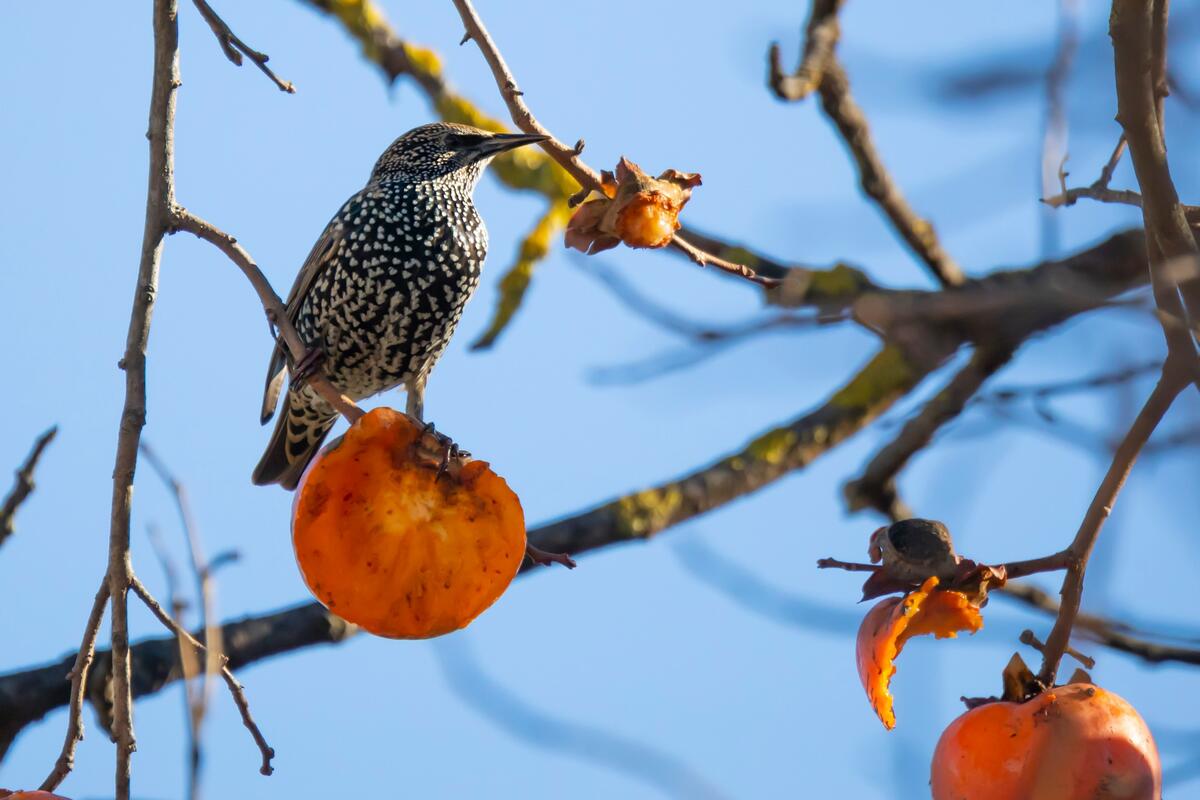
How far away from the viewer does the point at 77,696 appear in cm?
270

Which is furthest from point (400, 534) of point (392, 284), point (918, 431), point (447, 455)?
point (918, 431)

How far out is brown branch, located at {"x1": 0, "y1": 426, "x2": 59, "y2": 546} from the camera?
10.8ft

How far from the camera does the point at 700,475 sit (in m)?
5.33

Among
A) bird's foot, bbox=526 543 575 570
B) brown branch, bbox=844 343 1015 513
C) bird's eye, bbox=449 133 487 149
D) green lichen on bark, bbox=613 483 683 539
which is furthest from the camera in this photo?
bird's eye, bbox=449 133 487 149

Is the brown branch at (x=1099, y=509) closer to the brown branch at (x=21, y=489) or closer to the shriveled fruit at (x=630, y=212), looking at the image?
the shriveled fruit at (x=630, y=212)

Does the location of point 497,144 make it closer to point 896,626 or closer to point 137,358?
point 137,358

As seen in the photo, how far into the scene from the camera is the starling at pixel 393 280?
15.6 ft

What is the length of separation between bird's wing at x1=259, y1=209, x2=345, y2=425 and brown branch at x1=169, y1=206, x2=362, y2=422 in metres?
1.81

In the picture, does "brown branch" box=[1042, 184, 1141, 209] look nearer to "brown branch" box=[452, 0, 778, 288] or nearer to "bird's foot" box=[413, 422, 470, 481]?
"brown branch" box=[452, 0, 778, 288]

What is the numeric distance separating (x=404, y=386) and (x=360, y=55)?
1.46m

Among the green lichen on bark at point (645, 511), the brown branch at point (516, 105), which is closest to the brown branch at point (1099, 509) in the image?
the brown branch at point (516, 105)

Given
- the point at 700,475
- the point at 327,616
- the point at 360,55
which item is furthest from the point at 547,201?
the point at 327,616

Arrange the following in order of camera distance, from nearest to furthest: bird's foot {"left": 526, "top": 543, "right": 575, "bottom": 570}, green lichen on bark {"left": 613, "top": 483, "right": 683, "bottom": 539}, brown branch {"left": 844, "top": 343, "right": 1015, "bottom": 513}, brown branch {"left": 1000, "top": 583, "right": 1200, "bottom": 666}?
bird's foot {"left": 526, "top": 543, "right": 575, "bottom": 570} < brown branch {"left": 1000, "top": 583, "right": 1200, "bottom": 666} < green lichen on bark {"left": 613, "top": 483, "right": 683, "bottom": 539} < brown branch {"left": 844, "top": 343, "right": 1015, "bottom": 513}

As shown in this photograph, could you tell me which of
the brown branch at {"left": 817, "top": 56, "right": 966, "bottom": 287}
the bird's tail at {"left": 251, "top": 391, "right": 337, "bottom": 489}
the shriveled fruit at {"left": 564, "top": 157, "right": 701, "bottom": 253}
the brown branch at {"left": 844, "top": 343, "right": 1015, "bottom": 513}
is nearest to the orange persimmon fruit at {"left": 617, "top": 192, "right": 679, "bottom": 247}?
the shriveled fruit at {"left": 564, "top": 157, "right": 701, "bottom": 253}
